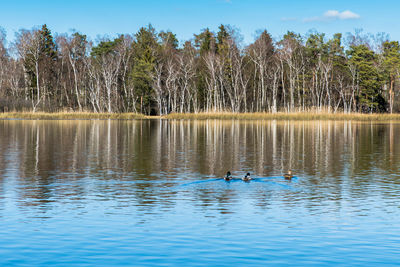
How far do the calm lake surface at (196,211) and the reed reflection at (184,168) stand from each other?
8 centimetres

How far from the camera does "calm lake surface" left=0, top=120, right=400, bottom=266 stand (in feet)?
42.3

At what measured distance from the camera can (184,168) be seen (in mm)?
29234

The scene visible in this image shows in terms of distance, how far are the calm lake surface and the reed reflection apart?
77mm

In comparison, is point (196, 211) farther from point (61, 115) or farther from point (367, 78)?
point (367, 78)

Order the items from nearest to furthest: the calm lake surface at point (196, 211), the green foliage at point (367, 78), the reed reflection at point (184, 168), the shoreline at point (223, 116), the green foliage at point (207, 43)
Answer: the calm lake surface at point (196, 211) < the reed reflection at point (184, 168) < the shoreline at point (223, 116) < the green foliage at point (367, 78) < the green foliage at point (207, 43)

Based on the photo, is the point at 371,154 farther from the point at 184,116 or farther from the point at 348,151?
the point at 184,116

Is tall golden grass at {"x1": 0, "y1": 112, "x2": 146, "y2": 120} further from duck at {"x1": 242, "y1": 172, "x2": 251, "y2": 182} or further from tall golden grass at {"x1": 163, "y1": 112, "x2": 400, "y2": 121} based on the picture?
duck at {"x1": 242, "y1": 172, "x2": 251, "y2": 182}

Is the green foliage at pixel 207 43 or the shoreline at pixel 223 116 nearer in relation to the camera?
the shoreline at pixel 223 116

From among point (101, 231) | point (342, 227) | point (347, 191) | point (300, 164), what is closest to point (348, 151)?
point (300, 164)

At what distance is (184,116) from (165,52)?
19972 millimetres

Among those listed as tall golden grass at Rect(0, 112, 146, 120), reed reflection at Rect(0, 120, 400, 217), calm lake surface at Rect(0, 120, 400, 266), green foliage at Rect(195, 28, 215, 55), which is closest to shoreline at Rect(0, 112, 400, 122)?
tall golden grass at Rect(0, 112, 146, 120)

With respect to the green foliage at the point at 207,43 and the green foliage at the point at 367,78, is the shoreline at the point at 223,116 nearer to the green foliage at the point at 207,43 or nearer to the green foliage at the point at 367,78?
the green foliage at the point at 367,78

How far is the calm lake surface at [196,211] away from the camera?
12.9 m

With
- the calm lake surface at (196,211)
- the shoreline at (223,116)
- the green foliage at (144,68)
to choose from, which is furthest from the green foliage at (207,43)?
the calm lake surface at (196,211)
